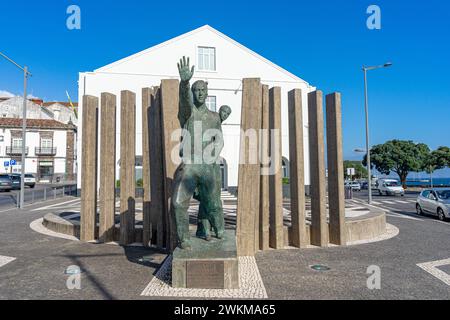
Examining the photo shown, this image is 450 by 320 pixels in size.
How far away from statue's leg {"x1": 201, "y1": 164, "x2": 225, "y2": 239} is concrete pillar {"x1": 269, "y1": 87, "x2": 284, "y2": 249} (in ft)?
7.07

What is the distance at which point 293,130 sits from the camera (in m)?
7.31

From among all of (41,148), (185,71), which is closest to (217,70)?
(185,71)

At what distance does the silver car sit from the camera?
12.0 metres

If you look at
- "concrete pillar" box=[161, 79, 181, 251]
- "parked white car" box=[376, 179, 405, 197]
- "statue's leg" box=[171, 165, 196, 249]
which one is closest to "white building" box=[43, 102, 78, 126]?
"parked white car" box=[376, 179, 405, 197]

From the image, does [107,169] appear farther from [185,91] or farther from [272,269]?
[272,269]

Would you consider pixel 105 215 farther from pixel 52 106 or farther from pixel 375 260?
pixel 52 106

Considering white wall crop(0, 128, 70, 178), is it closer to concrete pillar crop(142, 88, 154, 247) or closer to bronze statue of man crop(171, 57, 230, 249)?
concrete pillar crop(142, 88, 154, 247)

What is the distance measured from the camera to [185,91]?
468 centimetres

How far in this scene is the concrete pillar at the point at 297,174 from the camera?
7.07 m

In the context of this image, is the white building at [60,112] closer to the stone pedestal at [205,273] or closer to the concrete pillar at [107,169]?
the concrete pillar at [107,169]

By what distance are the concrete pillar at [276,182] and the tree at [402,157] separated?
133 ft

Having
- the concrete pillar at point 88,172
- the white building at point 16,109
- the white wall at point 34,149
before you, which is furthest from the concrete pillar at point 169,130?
the white building at point 16,109

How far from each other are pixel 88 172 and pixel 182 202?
401 centimetres
